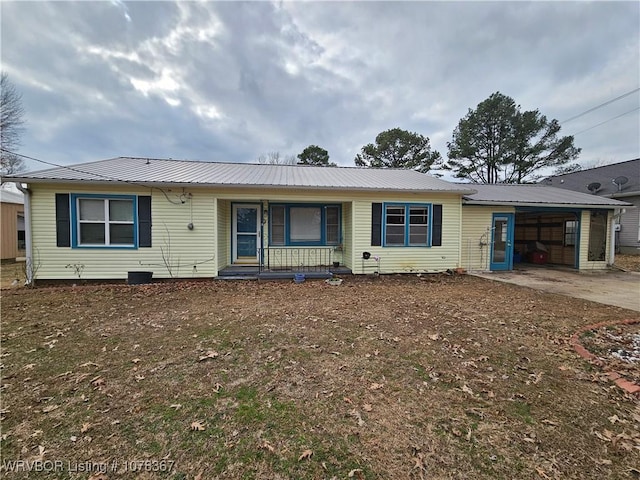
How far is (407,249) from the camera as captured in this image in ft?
30.9

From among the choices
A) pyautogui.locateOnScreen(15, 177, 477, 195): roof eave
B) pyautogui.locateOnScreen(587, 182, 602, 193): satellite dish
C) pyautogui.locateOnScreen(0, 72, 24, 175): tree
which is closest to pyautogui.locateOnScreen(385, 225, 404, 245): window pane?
pyautogui.locateOnScreen(15, 177, 477, 195): roof eave

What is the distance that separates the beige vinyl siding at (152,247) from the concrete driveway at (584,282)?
9.63 m

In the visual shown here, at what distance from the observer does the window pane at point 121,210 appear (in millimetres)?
7992

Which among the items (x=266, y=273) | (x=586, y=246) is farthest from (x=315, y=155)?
(x=586, y=246)

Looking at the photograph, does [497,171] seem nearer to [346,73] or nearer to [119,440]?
[346,73]

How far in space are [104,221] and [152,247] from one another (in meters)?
1.53

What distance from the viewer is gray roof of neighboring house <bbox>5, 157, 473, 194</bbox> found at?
7723 mm

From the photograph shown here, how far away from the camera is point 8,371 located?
311 cm

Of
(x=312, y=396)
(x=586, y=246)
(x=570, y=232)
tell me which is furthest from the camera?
(x=570, y=232)

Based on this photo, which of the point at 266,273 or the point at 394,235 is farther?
the point at 394,235

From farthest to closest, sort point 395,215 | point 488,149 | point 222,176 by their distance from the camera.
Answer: point 488,149 → point 395,215 → point 222,176

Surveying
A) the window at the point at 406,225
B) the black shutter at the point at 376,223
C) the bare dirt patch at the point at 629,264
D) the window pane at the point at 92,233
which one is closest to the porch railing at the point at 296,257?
the black shutter at the point at 376,223

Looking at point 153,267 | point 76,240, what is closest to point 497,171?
point 153,267

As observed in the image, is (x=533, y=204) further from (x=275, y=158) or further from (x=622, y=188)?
(x=275, y=158)
